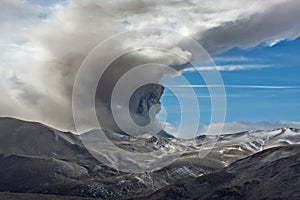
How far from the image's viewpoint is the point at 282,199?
198 metres

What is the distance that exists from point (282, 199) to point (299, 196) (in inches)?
312

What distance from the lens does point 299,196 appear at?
19350 cm
